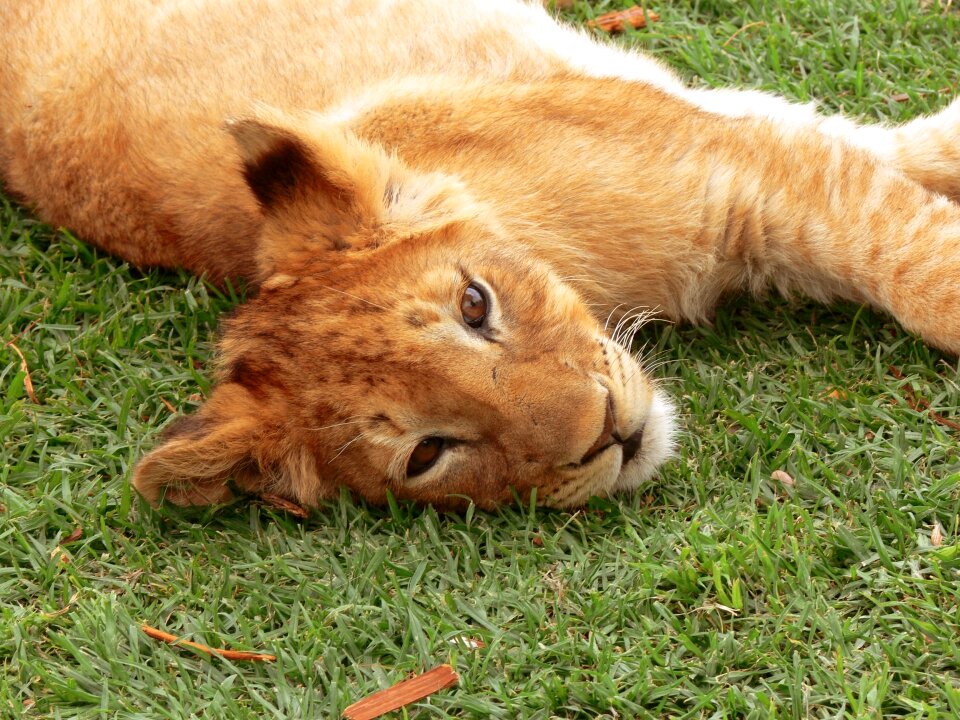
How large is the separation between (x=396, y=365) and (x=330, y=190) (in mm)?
730

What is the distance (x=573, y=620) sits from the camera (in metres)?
3.52

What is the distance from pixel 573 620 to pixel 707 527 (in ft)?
1.66

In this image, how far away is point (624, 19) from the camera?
20.1ft

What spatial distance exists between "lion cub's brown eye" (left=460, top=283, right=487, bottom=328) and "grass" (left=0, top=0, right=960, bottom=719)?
2.03 ft

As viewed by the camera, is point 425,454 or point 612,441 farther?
point 425,454

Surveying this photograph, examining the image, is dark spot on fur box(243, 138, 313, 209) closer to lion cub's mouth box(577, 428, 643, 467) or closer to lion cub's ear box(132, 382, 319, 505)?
lion cub's ear box(132, 382, 319, 505)

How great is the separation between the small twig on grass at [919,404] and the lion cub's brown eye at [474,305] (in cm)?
136

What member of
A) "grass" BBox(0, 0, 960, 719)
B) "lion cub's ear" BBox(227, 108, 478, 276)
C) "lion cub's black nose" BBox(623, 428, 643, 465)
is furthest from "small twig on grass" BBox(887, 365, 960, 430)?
"lion cub's ear" BBox(227, 108, 478, 276)

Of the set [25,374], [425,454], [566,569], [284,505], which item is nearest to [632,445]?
[566,569]

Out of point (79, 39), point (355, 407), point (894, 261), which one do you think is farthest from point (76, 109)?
point (894, 261)

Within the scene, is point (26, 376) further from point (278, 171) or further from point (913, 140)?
point (913, 140)

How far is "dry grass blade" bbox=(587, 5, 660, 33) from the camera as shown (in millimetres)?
6105

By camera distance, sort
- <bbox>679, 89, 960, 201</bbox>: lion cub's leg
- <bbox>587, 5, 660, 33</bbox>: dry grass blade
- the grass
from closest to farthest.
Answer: the grass → <bbox>679, 89, 960, 201</bbox>: lion cub's leg → <bbox>587, 5, 660, 33</bbox>: dry grass blade

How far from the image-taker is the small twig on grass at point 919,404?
388 cm
